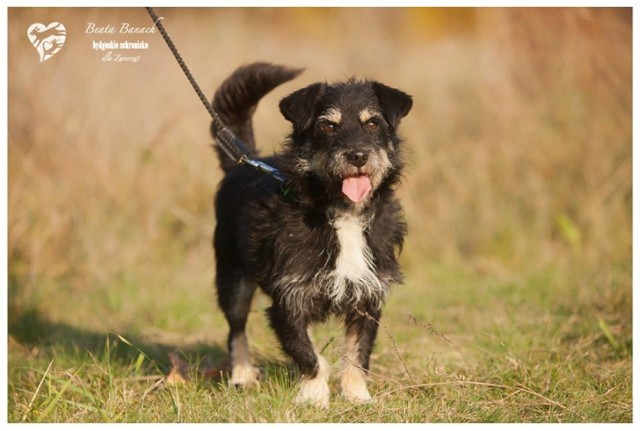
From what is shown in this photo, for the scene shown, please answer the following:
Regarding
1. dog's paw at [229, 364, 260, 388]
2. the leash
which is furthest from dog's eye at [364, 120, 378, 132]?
dog's paw at [229, 364, 260, 388]

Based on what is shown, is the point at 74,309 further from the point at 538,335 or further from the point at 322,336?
the point at 538,335

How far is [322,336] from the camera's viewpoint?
576 cm

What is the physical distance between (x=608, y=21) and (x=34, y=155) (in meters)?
6.55

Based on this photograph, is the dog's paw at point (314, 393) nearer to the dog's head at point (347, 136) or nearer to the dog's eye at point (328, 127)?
the dog's head at point (347, 136)

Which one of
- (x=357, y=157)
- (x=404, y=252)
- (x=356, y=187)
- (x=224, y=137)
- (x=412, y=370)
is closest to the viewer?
(x=357, y=157)

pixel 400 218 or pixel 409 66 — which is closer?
pixel 400 218

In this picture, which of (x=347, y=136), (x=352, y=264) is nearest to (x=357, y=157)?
(x=347, y=136)

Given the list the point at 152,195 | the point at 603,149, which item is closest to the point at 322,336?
the point at 152,195

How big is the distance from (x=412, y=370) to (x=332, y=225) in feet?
3.86

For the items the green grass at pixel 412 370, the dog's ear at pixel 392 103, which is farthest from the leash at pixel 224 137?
the green grass at pixel 412 370

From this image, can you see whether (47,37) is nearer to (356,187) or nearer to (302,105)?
(302,105)

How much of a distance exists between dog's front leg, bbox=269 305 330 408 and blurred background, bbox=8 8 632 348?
6.99 feet

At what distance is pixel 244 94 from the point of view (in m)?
5.28

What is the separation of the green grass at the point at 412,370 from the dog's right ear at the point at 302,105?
4.20ft
